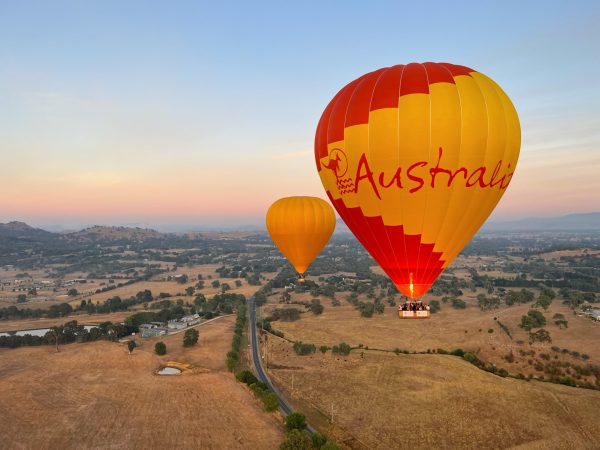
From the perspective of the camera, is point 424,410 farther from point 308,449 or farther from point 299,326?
point 299,326

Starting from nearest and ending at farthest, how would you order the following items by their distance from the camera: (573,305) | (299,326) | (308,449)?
(308,449) < (299,326) < (573,305)

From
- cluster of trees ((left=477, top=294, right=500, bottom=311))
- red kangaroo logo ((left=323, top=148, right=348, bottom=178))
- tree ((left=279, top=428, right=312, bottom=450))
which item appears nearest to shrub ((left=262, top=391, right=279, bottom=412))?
tree ((left=279, top=428, right=312, bottom=450))

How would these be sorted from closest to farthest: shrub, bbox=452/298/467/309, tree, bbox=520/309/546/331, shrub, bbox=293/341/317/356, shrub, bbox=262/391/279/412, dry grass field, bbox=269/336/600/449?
dry grass field, bbox=269/336/600/449 < shrub, bbox=262/391/279/412 < shrub, bbox=293/341/317/356 < tree, bbox=520/309/546/331 < shrub, bbox=452/298/467/309

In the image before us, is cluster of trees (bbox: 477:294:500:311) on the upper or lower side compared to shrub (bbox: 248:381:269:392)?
lower

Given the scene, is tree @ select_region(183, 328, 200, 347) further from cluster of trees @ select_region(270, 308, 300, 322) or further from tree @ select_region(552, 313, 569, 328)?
tree @ select_region(552, 313, 569, 328)

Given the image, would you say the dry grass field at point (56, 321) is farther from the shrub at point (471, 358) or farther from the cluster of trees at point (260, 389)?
the shrub at point (471, 358)

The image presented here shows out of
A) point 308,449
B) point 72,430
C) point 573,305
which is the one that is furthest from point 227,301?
point 573,305
